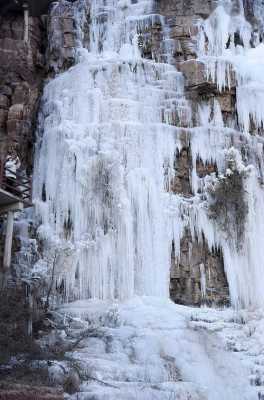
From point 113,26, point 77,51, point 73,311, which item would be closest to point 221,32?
point 113,26

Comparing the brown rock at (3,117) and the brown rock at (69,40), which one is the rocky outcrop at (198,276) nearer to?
the brown rock at (3,117)

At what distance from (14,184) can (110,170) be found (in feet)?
8.99

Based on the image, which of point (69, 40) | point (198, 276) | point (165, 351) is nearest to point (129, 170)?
point (198, 276)

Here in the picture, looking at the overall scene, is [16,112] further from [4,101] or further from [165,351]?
[165,351]

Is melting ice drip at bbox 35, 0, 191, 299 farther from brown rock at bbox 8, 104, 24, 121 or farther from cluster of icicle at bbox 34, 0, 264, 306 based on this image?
brown rock at bbox 8, 104, 24, 121

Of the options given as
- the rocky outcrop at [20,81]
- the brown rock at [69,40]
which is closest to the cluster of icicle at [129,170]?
the rocky outcrop at [20,81]

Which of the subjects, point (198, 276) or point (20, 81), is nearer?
point (198, 276)

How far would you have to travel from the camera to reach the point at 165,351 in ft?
42.0

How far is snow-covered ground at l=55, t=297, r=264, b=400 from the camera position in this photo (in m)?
10.7

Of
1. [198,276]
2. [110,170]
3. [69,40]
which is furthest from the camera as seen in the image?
[69,40]

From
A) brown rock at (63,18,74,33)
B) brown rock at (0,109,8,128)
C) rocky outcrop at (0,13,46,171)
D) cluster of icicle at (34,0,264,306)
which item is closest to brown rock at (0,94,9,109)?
rocky outcrop at (0,13,46,171)

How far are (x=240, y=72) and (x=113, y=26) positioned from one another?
4627 mm

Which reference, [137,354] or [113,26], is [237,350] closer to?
[137,354]

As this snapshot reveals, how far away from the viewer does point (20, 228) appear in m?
17.0
